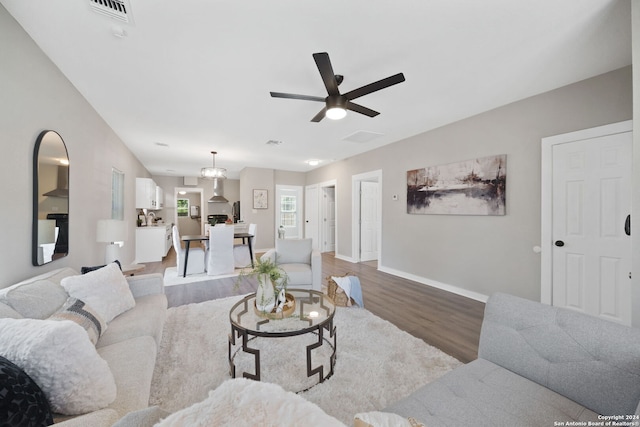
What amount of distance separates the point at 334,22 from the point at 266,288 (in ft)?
6.77

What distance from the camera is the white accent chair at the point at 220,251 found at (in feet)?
15.0

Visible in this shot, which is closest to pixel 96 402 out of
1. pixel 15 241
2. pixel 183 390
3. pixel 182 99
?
pixel 183 390

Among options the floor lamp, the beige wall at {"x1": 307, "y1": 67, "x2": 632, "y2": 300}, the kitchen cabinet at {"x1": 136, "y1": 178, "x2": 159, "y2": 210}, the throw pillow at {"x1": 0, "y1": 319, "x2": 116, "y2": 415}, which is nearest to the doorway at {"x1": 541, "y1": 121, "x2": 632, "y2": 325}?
the beige wall at {"x1": 307, "y1": 67, "x2": 632, "y2": 300}

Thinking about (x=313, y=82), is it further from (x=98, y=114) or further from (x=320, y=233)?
(x=320, y=233)

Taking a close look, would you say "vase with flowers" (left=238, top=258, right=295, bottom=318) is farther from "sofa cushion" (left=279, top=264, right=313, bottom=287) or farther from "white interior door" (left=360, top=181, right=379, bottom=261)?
"white interior door" (left=360, top=181, right=379, bottom=261)

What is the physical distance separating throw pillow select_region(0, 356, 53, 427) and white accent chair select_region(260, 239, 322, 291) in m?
2.58

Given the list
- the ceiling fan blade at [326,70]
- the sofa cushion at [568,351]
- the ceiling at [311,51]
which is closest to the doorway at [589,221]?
the ceiling at [311,51]

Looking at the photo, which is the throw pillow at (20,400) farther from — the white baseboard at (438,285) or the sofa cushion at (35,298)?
the white baseboard at (438,285)

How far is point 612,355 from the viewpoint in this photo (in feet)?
3.30

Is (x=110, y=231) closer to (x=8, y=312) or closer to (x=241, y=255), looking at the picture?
(x=8, y=312)

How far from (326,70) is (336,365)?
2284 mm

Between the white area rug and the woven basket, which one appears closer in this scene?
the woven basket

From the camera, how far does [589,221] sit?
251 centimetres

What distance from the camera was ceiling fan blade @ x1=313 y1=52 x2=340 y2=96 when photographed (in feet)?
5.60
